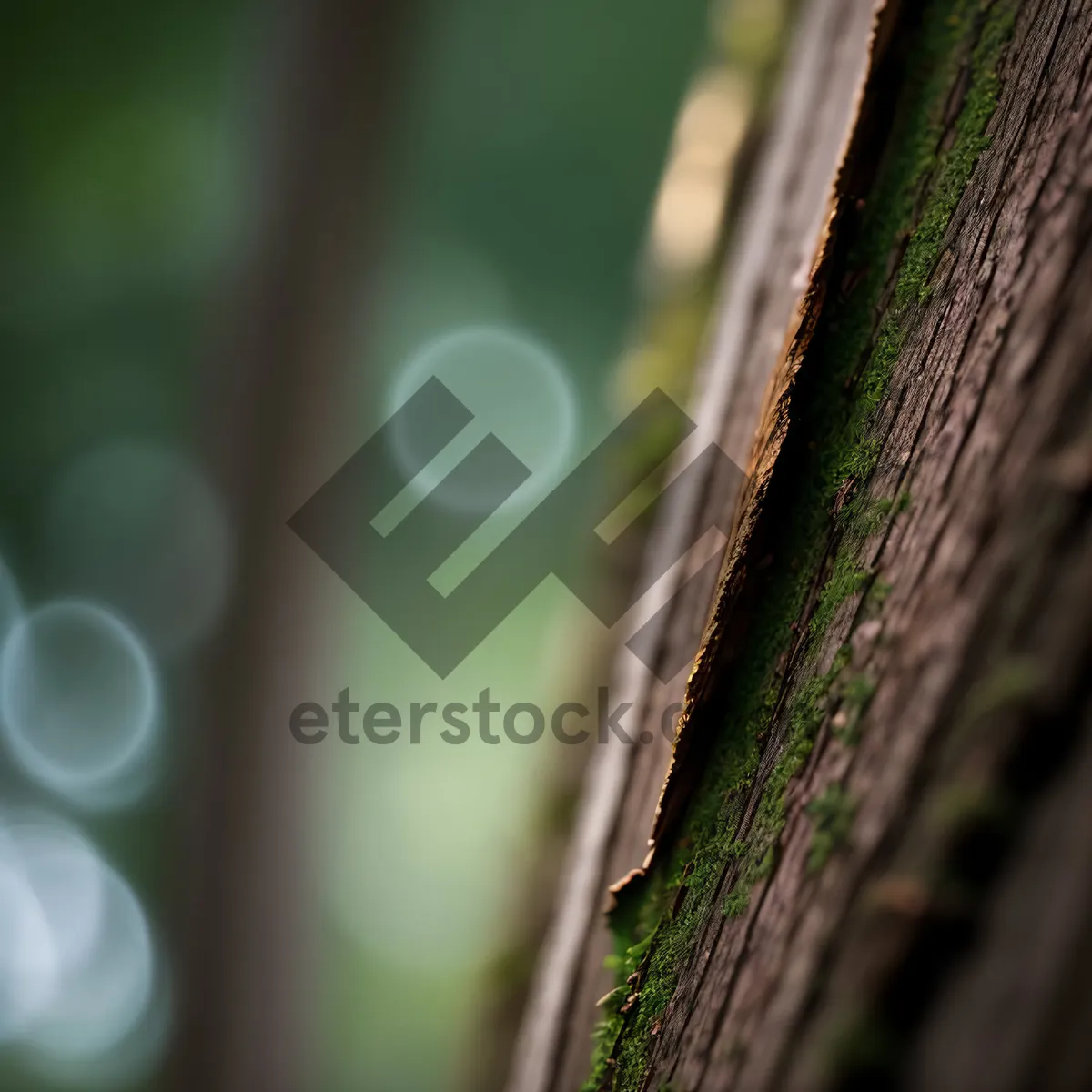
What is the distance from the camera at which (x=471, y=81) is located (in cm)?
260

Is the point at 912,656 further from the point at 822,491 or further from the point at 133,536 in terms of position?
the point at 133,536

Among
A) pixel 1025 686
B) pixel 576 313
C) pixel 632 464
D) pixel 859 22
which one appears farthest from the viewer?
pixel 576 313

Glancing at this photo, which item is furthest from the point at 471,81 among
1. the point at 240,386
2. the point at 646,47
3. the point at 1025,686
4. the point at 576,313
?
the point at 1025,686

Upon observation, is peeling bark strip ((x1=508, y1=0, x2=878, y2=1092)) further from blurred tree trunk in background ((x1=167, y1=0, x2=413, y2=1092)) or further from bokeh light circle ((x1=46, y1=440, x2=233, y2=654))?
bokeh light circle ((x1=46, y1=440, x2=233, y2=654))

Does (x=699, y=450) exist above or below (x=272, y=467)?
below

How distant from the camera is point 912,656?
1.37ft

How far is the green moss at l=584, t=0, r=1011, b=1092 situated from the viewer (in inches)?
22.2

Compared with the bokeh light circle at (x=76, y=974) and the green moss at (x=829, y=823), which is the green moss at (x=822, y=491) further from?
the bokeh light circle at (x=76, y=974)

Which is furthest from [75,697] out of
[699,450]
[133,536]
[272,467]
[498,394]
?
[699,450]

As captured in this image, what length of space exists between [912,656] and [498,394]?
238 centimetres

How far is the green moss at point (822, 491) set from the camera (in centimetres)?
56

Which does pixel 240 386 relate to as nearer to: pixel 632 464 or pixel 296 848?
pixel 632 464

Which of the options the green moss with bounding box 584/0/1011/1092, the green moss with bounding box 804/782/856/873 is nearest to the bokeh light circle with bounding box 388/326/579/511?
the green moss with bounding box 584/0/1011/1092

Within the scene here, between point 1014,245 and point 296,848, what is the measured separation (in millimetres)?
1437
